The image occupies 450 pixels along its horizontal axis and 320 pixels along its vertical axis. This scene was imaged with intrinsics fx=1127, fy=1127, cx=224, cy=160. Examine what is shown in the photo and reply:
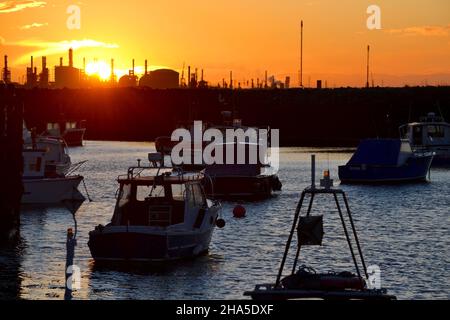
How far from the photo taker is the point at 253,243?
5028 cm

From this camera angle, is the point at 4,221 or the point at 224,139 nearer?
the point at 4,221

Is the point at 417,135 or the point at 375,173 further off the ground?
the point at 417,135

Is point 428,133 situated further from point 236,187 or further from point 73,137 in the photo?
point 73,137

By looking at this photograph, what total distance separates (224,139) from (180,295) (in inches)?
1761

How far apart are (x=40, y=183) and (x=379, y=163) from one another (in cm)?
3271

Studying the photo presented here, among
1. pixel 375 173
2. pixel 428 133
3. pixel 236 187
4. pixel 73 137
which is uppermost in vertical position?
pixel 428 133

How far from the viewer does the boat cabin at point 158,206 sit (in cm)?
4072

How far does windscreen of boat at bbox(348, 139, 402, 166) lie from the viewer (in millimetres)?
86250

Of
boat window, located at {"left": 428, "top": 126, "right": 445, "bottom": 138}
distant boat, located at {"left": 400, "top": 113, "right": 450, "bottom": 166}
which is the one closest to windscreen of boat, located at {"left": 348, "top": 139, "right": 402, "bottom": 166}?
distant boat, located at {"left": 400, "top": 113, "right": 450, "bottom": 166}

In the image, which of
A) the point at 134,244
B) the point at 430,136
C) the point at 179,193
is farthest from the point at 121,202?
the point at 430,136

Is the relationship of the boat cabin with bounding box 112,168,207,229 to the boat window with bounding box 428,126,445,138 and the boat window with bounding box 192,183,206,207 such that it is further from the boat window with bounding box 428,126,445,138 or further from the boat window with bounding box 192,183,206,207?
the boat window with bounding box 428,126,445,138

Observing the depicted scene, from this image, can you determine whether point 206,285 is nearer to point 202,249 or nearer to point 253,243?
point 202,249

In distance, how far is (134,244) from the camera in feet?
130
